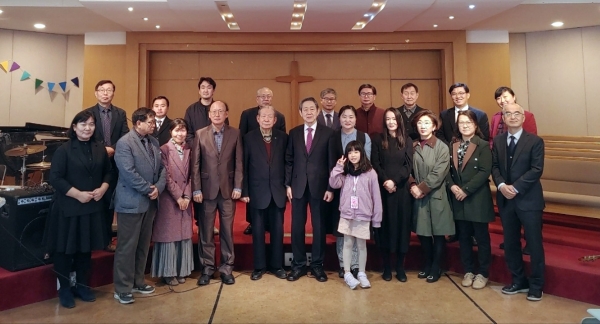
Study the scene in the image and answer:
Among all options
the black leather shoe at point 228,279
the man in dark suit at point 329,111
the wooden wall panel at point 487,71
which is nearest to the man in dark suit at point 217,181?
the black leather shoe at point 228,279

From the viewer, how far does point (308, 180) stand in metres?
2.95

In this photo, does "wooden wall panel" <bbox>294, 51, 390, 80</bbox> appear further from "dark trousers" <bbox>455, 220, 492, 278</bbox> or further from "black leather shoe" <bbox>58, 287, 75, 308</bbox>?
"black leather shoe" <bbox>58, 287, 75, 308</bbox>

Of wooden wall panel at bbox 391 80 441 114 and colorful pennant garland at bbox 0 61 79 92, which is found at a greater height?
colorful pennant garland at bbox 0 61 79 92

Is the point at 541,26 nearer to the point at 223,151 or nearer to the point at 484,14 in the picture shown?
the point at 484,14

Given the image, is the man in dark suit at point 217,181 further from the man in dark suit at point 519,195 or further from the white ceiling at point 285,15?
the white ceiling at point 285,15

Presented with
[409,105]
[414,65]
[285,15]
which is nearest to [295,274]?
[409,105]

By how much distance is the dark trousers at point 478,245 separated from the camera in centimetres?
285

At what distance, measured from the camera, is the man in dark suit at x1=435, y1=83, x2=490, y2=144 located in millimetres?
3354

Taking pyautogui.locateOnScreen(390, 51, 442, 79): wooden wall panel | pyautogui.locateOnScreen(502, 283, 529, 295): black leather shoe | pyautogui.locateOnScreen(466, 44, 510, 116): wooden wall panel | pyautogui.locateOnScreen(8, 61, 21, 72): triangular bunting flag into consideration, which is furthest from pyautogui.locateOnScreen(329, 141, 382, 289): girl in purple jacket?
pyautogui.locateOnScreen(8, 61, 21, 72): triangular bunting flag

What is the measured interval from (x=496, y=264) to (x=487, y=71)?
4.18 m

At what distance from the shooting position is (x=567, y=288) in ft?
8.74

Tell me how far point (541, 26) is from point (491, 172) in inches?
182

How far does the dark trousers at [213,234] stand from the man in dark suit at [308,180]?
526 mm

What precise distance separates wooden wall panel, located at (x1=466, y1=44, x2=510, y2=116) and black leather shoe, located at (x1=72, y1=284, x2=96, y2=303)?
5961 millimetres
